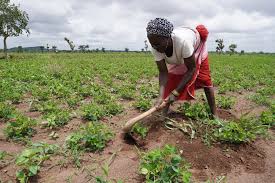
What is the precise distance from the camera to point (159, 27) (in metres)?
3.41

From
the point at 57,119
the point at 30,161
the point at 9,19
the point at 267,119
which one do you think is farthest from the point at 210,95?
the point at 9,19

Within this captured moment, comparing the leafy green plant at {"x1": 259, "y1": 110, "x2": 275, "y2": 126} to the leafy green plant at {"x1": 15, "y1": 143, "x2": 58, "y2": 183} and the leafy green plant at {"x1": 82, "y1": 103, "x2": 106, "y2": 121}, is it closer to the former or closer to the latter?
the leafy green plant at {"x1": 82, "y1": 103, "x2": 106, "y2": 121}

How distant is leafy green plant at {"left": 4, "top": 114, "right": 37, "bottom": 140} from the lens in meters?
4.00

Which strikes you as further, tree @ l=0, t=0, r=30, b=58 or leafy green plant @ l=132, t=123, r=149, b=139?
tree @ l=0, t=0, r=30, b=58

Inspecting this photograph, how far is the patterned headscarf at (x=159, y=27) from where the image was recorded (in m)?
3.41

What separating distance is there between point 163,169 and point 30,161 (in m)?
1.30

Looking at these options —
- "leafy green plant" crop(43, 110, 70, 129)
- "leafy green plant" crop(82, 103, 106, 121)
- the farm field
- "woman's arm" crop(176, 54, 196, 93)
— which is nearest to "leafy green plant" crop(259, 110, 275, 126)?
the farm field

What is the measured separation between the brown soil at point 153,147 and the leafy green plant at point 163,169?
0.20 metres

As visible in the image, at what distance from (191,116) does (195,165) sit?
4.05 ft

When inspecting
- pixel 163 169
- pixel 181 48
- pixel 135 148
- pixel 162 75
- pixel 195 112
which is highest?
pixel 181 48

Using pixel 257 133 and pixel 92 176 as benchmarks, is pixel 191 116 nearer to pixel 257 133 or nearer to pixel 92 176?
pixel 257 133

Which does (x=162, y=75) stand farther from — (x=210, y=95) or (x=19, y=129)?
(x=19, y=129)

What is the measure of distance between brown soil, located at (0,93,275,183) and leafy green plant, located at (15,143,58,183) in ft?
0.36

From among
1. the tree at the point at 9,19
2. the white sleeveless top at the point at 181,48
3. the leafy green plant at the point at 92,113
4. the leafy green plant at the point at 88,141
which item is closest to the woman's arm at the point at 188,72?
the white sleeveless top at the point at 181,48
